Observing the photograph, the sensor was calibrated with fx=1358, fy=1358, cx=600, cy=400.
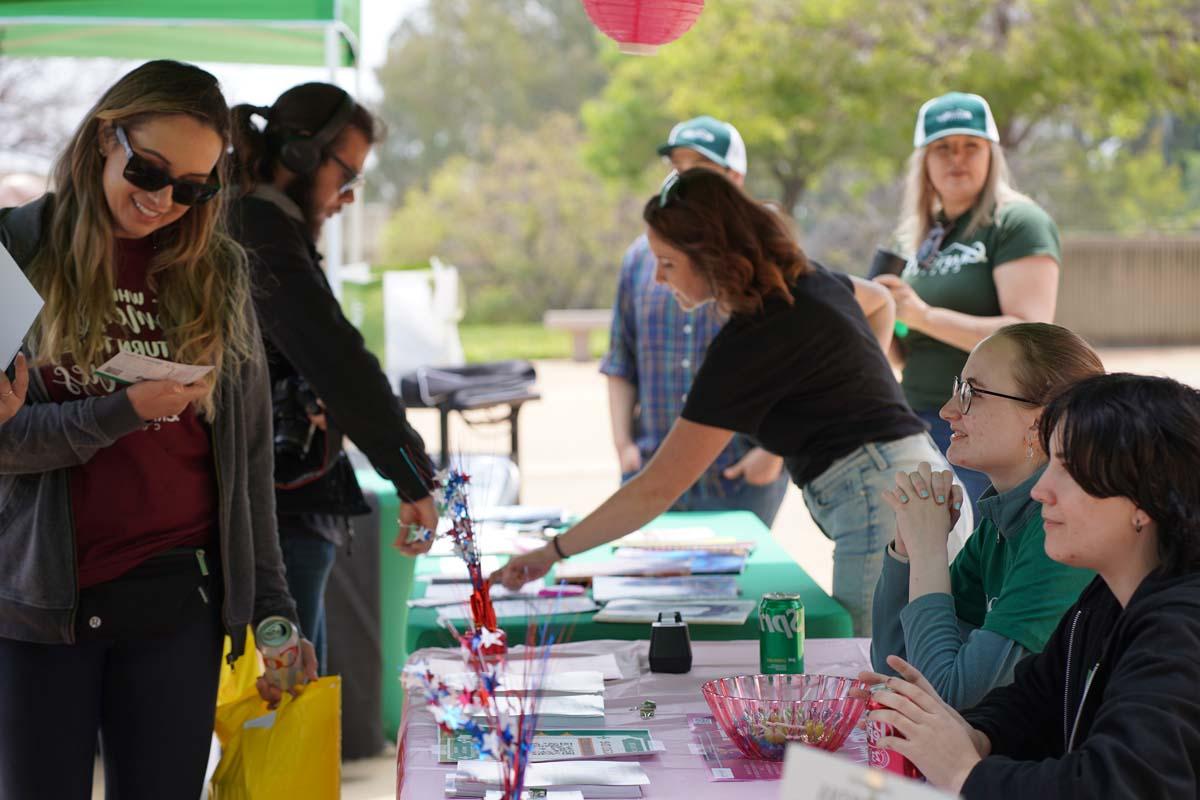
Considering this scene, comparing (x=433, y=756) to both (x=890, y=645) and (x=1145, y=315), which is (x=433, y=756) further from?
(x=1145, y=315)

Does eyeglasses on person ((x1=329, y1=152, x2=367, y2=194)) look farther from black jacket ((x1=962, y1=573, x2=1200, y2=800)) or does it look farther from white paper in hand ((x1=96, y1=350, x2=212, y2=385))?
black jacket ((x1=962, y1=573, x2=1200, y2=800))

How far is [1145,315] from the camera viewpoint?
62.5 feet

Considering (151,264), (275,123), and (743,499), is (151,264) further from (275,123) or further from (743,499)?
(743,499)

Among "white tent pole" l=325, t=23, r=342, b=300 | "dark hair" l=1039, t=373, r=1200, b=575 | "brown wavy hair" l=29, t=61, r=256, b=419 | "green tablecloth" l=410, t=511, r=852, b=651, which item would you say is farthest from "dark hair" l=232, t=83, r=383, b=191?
"white tent pole" l=325, t=23, r=342, b=300

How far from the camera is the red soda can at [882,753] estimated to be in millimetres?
1650

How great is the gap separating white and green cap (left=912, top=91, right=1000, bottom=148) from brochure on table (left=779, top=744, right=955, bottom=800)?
309 centimetres

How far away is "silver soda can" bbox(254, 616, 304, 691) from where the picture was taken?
240 centimetres

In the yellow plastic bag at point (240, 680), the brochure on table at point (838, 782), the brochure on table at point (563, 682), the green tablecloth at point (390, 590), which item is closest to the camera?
the brochure on table at point (838, 782)

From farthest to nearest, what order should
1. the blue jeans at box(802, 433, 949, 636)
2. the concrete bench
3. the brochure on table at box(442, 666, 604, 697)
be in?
1. the concrete bench
2. the blue jeans at box(802, 433, 949, 636)
3. the brochure on table at box(442, 666, 604, 697)

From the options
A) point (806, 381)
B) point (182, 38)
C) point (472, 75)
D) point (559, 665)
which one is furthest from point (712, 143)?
point (472, 75)

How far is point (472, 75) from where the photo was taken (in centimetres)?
3784

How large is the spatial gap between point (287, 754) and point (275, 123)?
1.27m

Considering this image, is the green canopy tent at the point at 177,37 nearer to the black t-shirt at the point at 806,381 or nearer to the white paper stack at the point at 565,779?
the black t-shirt at the point at 806,381

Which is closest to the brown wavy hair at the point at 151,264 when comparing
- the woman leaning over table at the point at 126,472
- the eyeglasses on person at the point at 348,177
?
the woman leaning over table at the point at 126,472
